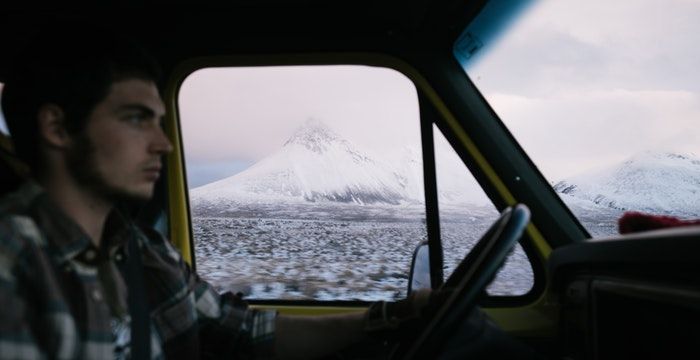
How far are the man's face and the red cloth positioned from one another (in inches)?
38.3

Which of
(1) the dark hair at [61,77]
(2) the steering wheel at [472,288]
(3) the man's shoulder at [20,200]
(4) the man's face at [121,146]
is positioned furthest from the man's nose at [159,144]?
(2) the steering wheel at [472,288]

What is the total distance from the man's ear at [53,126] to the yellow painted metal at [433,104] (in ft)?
3.42

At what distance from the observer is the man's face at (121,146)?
3.81 ft

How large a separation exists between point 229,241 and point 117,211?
3.12 ft

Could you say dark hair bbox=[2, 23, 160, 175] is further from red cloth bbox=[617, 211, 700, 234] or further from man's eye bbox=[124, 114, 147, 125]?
red cloth bbox=[617, 211, 700, 234]

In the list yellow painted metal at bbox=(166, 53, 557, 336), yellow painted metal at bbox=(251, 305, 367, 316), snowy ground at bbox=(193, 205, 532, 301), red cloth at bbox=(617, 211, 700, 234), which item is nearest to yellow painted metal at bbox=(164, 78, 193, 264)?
yellow painted metal at bbox=(166, 53, 557, 336)

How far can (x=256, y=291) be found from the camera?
7.42 ft

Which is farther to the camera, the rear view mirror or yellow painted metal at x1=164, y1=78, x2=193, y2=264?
yellow painted metal at x1=164, y1=78, x2=193, y2=264

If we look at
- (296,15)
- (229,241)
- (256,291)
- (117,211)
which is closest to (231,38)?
(296,15)

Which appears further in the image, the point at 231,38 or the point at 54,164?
the point at 231,38

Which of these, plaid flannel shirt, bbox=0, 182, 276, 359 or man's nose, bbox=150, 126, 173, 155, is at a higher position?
man's nose, bbox=150, 126, 173, 155

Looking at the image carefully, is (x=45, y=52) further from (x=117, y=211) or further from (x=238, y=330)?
(x=238, y=330)

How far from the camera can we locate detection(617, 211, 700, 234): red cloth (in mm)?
1215

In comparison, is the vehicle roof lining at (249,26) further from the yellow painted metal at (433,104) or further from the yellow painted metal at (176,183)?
the yellow painted metal at (176,183)
